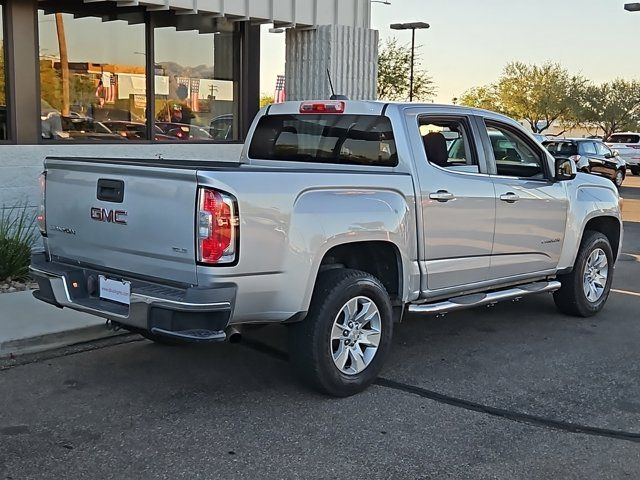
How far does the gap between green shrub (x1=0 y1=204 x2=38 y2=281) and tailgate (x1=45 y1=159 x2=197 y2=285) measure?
9.82 ft

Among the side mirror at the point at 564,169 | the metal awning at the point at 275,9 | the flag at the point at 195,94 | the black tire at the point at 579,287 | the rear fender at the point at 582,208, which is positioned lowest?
the black tire at the point at 579,287

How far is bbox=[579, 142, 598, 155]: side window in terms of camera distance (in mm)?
25344

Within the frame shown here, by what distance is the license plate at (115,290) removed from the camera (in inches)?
185

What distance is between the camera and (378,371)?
17.7ft

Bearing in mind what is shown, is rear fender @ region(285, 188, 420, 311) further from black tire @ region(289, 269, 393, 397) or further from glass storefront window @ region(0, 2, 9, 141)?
glass storefront window @ region(0, 2, 9, 141)

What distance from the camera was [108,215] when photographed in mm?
4863

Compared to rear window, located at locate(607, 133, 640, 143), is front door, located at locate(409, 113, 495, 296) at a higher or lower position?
lower

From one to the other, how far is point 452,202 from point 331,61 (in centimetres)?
615

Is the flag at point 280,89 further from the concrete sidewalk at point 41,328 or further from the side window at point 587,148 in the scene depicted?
the side window at point 587,148

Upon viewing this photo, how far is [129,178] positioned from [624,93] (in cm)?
5292

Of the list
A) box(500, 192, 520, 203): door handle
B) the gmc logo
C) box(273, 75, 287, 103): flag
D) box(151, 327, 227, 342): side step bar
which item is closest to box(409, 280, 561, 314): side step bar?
box(500, 192, 520, 203): door handle

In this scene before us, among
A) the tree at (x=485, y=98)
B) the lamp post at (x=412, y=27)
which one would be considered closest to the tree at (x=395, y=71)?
the lamp post at (x=412, y=27)

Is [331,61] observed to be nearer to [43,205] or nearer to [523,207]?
[523,207]

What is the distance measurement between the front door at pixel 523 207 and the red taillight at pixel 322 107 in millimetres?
1304
